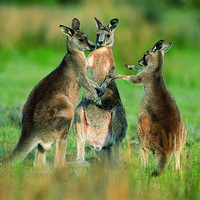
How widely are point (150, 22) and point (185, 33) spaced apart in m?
1.69

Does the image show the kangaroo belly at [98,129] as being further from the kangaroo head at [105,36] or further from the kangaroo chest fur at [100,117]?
the kangaroo head at [105,36]

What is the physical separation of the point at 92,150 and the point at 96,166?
296 centimetres

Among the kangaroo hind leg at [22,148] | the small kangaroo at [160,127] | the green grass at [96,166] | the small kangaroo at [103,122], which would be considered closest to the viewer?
the green grass at [96,166]

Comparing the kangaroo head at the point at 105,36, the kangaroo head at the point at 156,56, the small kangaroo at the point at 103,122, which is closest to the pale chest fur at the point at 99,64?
the small kangaroo at the point at 103,122

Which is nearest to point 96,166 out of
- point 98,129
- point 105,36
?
point 98,129

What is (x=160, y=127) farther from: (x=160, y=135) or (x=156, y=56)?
(x=156, y=56)

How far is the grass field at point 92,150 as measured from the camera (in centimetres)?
489

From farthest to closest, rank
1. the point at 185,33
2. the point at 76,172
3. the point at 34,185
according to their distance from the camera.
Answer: the point at 185,33 → the point at 76,172 → the point at 34,185

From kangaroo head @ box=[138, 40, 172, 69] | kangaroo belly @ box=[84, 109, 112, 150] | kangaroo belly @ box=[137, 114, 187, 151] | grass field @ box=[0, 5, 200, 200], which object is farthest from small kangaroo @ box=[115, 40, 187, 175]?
kangaroo belly @ box=[84, 109, 112, 150]

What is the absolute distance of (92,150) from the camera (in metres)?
8.86

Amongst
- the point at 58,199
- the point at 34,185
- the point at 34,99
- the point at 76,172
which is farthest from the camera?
the point at 34,99

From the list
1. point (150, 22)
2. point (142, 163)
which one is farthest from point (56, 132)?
point (150, 22)

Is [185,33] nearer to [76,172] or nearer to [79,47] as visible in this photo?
[79,47]

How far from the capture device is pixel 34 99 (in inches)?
275
